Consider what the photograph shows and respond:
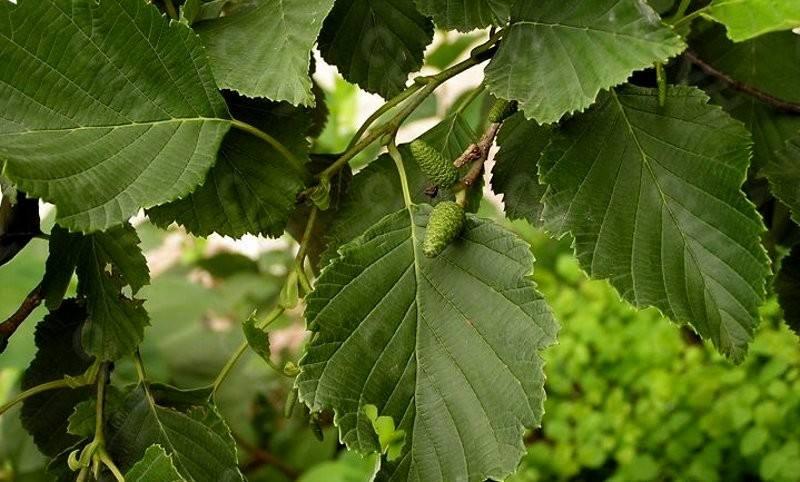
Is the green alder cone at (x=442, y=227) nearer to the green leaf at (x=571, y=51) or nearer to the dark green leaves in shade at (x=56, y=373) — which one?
the green leaf at (x=571, y=51)

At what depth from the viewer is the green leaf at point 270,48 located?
43 cm

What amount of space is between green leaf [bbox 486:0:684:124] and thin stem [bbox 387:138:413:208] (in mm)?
73

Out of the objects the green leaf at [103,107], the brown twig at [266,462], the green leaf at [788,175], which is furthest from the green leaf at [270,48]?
the brown twig at [266,462]

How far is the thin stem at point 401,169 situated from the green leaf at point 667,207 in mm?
70

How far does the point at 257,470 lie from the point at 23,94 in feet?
3.32

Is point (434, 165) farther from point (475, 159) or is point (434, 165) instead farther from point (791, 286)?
point (791, 286)

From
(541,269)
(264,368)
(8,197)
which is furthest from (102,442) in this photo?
(541,269)

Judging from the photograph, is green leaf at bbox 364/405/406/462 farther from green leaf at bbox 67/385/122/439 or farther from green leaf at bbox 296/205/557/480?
green leaf at bbox 67/385/122/439

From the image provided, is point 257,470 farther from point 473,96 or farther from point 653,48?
point 653,48

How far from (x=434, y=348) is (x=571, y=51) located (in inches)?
6.0

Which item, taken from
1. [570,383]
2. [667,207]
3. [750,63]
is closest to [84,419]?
[667,207]

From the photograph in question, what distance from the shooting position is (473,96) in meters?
0.55

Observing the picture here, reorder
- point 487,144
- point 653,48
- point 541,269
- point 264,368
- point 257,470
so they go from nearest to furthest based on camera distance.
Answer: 1. point 653,48
2. point 487,144
3. point 257,470
4. point 264,368
5. point 541,269

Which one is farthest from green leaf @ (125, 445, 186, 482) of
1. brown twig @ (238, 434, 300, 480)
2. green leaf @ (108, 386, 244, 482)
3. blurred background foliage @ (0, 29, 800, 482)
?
brown twig @ (238, 434, 300, 480)
